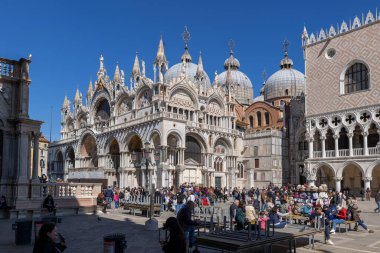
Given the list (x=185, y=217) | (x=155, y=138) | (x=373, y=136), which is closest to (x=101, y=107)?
(x=155, y=138)

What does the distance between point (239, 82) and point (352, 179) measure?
30485 mm

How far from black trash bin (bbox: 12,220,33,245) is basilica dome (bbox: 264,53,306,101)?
48.8 m

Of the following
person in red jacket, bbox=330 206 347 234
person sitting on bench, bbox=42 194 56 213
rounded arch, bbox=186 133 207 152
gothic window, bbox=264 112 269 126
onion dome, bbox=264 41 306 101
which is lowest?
person in red jacket, bbox=330 206 347 234

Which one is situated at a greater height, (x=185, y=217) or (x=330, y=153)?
(x=330, y=153)

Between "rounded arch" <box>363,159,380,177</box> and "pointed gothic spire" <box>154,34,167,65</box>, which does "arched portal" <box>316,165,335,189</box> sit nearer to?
"rounded arch" <box>363,159,380,177</box>

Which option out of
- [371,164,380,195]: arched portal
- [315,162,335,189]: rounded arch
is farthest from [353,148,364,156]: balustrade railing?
[315,162,335,189]: rounded arch

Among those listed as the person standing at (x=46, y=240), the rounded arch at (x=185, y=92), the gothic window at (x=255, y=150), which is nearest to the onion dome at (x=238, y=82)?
the gothic window at (x=255, y=150)

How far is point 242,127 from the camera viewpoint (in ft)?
166

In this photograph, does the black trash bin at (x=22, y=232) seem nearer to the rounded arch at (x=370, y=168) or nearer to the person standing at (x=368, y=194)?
the person standing at (x=368, y=194)

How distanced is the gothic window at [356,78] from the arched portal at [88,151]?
31408mm

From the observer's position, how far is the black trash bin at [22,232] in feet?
35.2

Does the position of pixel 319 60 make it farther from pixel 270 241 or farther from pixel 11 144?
pixel 270 241

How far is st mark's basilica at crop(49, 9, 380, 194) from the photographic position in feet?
114

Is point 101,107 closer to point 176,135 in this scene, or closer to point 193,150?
point 193,150
